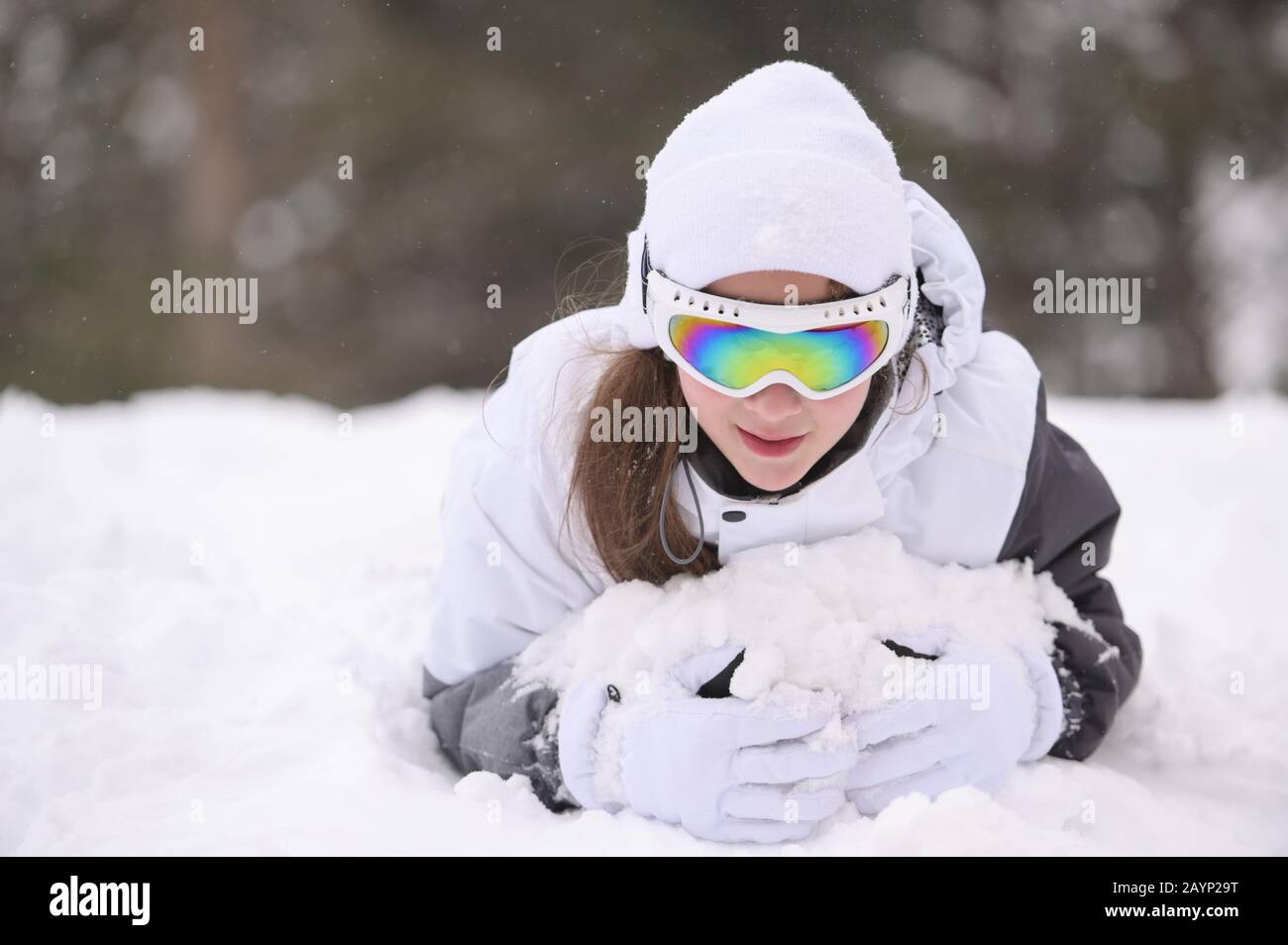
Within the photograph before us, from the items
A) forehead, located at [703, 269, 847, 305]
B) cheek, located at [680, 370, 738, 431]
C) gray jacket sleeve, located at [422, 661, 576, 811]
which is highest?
forehead, located at [703, 269, 847, 305]

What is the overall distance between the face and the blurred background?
234 inches

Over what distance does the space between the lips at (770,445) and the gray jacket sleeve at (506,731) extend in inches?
19.9

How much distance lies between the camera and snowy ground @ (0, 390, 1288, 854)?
1695 millimetres

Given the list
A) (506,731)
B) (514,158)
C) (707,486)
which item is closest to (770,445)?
(707,486)

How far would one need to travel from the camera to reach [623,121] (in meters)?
7.94

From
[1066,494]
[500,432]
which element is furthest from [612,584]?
[1066,494]

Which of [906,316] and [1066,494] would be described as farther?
[1066,494]
